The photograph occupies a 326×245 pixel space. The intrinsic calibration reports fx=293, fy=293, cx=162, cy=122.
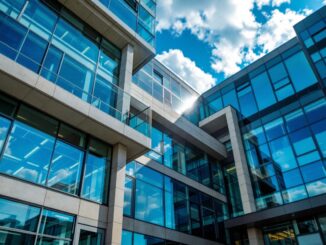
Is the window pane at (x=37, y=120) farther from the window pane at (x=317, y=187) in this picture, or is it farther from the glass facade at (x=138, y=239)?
the window pane at (x=317, y=187)

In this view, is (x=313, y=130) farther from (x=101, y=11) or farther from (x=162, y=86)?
(x=101, y=11)

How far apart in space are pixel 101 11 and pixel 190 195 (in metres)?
12.5

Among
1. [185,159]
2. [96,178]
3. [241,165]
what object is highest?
[185,159]

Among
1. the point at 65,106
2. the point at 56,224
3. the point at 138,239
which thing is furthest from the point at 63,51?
the point at 138,239

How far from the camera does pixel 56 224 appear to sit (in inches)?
390

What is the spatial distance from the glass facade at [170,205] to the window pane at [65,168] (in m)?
4.15

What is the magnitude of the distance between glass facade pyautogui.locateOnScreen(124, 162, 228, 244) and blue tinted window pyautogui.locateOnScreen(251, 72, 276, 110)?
8002 mm

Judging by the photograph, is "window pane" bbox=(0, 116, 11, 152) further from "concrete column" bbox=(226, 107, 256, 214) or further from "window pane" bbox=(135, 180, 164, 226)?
"concrete column" bbox=(226, 107, 256, 214)

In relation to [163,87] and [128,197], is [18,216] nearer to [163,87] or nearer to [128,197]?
[128,197]

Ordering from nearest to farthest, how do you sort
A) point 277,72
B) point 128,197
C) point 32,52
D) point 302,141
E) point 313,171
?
1. point 32,52
2. point 128,197
3. point 313,171
4. point 302,141
5. point 277,72

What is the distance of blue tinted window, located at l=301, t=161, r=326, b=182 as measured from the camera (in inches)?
643

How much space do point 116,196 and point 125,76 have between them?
6.30 metres

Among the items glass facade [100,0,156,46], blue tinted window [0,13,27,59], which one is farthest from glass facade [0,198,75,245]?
glass facade [100,0,156,46]

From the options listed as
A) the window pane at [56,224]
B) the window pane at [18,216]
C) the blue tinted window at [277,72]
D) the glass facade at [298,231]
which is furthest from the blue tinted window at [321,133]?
the window pane at [18,216]
